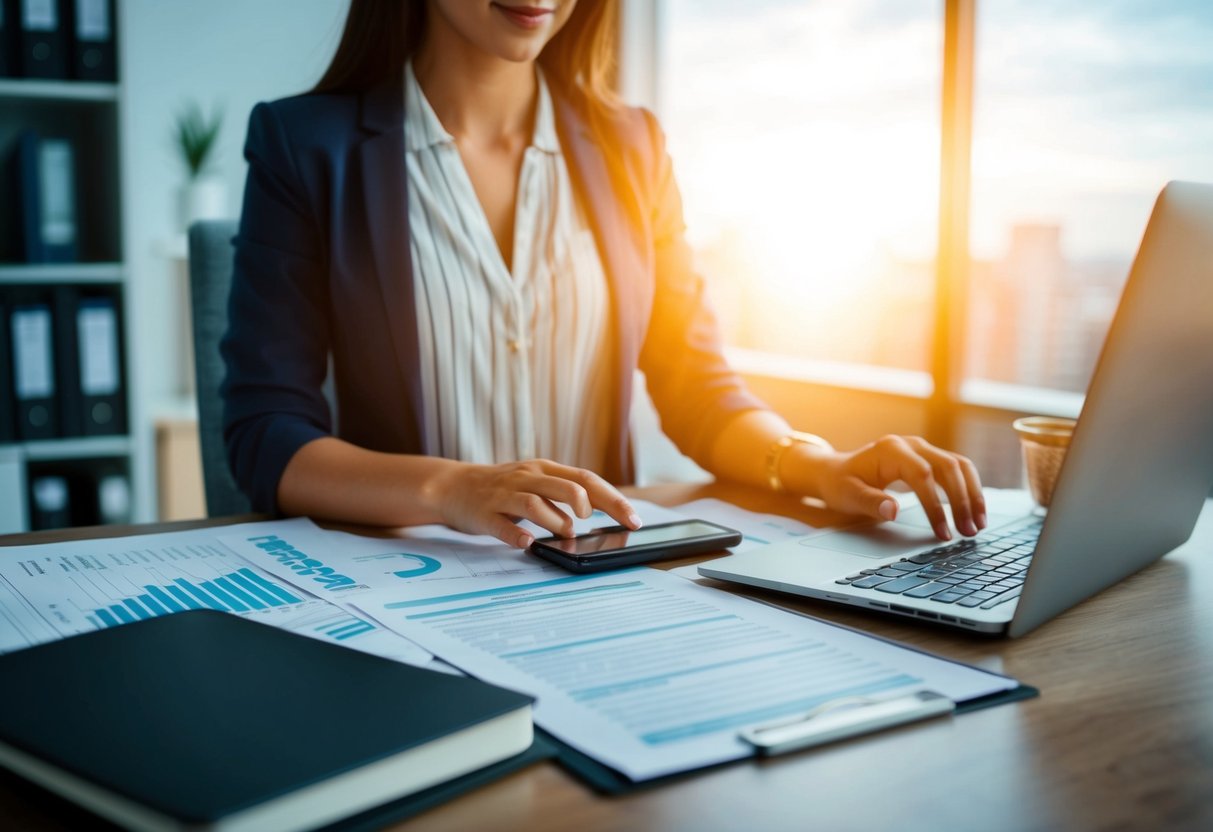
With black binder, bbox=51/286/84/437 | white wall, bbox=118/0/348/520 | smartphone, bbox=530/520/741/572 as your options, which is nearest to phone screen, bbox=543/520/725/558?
smartphone, bbox=530/520/741/572

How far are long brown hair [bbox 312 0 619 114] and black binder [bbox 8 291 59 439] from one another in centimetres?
127

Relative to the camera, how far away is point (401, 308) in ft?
4.13

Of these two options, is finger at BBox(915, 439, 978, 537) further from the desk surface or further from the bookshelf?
the bookshelf

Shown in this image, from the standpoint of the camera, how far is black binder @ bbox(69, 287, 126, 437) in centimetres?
235

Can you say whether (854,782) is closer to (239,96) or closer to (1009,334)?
(1009,334)

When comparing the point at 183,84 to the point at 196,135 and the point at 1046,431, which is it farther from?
the point at 1046,431

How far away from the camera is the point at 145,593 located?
726 millimetres

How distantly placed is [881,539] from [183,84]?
8.63 feet

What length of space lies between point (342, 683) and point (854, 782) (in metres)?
0.25

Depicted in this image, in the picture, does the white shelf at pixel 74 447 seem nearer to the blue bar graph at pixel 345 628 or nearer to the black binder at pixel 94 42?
the black binder at pixel 94 42

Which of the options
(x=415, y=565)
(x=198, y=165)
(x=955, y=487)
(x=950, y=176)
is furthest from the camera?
(x=198, y=165)

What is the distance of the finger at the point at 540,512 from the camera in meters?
0.85

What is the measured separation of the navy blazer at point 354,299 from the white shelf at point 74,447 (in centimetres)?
132

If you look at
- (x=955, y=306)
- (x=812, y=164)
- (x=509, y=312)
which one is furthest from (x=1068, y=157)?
(x=509, y=312)
